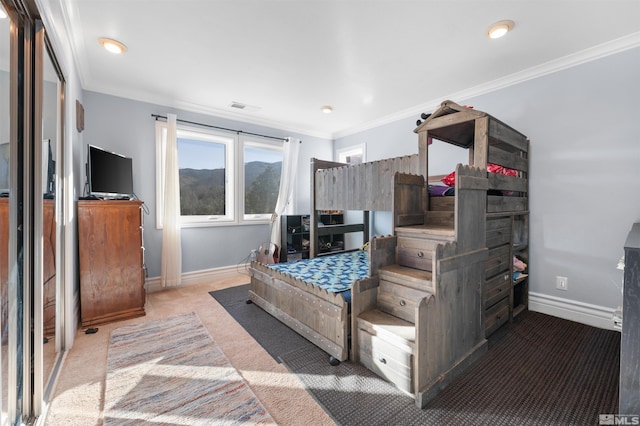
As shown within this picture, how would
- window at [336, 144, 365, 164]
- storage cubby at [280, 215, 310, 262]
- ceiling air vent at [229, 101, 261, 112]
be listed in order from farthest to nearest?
window at [336, 144, 365, 164], storage cubby at [280, 215, 310, 262], ceiling air vent at [229, 101, 261, 112]

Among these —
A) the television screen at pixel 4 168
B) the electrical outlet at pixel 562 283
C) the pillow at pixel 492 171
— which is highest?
the pillow at pixel 492 171

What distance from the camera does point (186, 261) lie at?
357 centimetres

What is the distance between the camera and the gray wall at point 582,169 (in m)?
2.22

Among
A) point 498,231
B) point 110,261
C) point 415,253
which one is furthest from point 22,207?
point 498,231

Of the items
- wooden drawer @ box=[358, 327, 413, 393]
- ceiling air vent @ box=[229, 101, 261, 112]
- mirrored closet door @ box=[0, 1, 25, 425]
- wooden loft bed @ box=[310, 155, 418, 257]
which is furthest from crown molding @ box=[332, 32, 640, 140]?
mirrored closet door @ box=[0, 1, 25, 425]

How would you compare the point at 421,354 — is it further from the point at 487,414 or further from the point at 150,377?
the point at 150,377

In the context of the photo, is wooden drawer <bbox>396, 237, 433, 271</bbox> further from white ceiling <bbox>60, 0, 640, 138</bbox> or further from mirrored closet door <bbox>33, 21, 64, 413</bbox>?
mirrored closet door <bbox>33, 21, 64, 413</bbox>

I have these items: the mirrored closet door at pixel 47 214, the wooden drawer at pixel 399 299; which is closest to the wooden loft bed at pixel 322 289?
the wooden drawer at pixel 399 299

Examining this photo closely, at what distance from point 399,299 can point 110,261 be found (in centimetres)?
249

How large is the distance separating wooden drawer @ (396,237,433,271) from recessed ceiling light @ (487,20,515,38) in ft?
5.41

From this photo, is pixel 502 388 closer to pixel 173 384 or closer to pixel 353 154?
pixel 173 384

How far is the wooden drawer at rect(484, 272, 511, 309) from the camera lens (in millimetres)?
2127

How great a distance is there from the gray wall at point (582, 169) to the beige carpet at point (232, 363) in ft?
8.38

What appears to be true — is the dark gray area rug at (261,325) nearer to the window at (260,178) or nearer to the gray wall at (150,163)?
the gray wall at (150,163)
